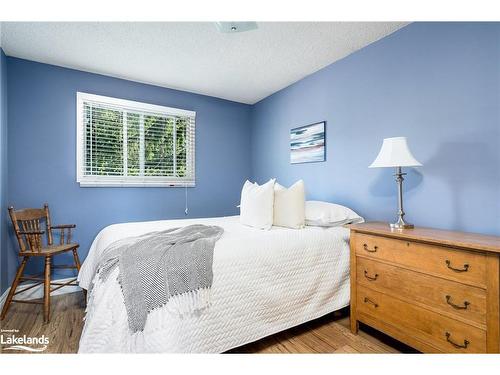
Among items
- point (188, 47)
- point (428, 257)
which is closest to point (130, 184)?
point (188, 47)

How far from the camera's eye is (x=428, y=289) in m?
1.39

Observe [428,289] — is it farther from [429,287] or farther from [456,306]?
[456,306]

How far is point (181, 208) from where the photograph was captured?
128 inches

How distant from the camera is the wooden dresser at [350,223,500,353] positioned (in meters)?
1.18

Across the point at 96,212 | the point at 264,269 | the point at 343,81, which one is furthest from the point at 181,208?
the point at 343,81

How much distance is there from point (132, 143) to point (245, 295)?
7.55ft

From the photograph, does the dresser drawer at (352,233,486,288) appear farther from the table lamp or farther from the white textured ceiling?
the white textured ceiling

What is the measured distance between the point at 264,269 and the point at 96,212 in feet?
6.90

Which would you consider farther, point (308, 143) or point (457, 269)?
point (308, 143)

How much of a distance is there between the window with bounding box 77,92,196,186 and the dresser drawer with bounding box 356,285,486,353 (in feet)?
7.92

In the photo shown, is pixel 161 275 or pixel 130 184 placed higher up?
pixel 130 184

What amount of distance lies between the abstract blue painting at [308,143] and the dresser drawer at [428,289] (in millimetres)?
1350

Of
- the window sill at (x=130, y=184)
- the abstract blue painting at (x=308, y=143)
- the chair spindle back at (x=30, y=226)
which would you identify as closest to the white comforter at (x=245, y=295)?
the chair spindle back at (x=30, y=226)
